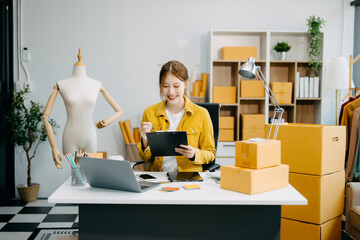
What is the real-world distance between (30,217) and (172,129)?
211 centimetres

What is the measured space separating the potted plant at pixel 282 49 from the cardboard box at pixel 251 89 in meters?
0.45

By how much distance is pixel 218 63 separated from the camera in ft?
14.5

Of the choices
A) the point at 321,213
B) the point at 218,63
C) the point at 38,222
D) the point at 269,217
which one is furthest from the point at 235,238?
the point at 218,63

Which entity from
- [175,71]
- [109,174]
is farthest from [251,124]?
[109,174]

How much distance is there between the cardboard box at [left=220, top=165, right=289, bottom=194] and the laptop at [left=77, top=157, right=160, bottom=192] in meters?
0.38

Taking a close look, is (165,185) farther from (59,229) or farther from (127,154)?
(127,154)

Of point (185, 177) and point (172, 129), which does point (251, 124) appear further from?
point (185, 177)

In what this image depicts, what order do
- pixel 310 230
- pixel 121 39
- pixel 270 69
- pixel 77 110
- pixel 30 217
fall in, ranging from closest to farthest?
1. pixel 310 230
2. pixel 77 110
3. pixel 30 217
4. pixel 121 39
5. pixel 270 69

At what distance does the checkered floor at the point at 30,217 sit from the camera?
10.6 feet

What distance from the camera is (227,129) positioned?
4.25 metres

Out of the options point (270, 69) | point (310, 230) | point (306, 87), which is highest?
point (270, 69)

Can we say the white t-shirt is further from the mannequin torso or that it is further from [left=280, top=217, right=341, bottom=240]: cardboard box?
[left=280, top=217, right=341, bottom=240]: cardboard box

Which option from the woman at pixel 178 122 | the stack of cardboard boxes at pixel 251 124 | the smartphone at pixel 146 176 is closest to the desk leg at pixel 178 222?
the smartphone at pixel 146 176

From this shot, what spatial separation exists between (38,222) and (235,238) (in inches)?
99.2
